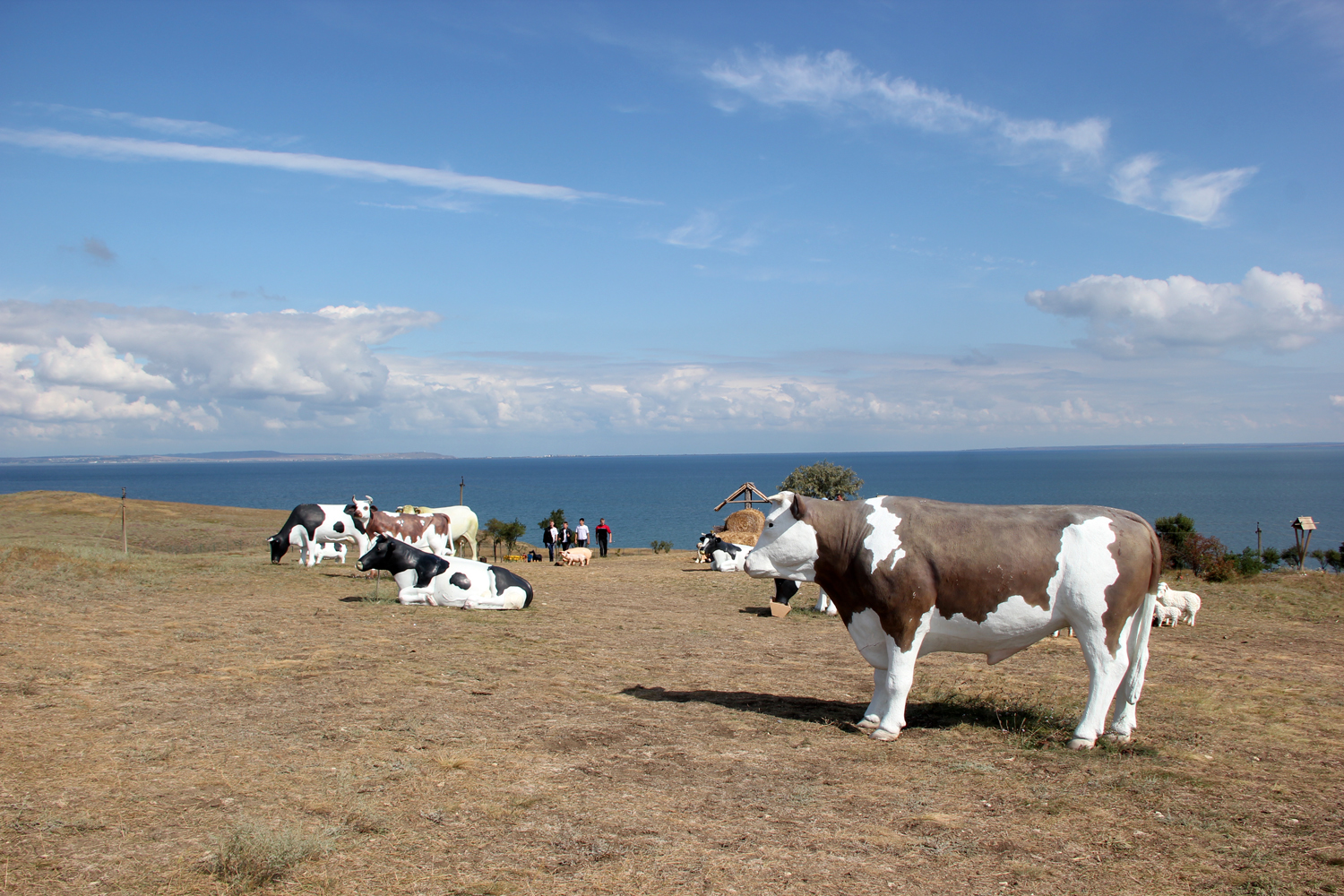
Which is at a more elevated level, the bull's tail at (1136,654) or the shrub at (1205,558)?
the bull's tail at (1136,654)

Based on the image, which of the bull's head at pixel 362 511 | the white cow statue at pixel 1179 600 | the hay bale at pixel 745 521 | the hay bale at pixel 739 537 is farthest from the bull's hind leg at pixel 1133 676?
the hay bale at pixel 745 521

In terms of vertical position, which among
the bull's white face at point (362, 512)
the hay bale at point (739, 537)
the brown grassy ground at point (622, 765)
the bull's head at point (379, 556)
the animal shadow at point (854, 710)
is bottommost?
the hay bale at point (739, 537)

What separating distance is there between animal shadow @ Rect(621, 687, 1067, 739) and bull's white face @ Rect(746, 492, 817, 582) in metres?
1.59

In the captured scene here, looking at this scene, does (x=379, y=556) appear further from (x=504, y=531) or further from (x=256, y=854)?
(x=504, y=531)

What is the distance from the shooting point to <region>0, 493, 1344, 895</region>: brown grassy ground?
16.6 feet

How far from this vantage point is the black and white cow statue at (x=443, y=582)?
1608 centimetres

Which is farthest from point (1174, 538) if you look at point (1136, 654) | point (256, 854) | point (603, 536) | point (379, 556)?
point (256, 854)

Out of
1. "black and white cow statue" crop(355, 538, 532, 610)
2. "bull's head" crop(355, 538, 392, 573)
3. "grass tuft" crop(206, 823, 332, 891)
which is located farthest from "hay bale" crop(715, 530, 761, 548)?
"grass tuft" crop(206, 823, 332, 891)

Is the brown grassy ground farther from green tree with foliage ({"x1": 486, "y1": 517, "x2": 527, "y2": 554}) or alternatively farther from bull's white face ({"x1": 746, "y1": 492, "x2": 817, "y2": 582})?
green tree with foliage ({"x1": 486, "y1": 517, "x2": 527, "y2": 554})

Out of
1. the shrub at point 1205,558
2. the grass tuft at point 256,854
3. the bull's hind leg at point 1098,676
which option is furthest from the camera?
the shrub at point 1205,558

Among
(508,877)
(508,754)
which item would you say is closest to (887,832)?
(508,877)

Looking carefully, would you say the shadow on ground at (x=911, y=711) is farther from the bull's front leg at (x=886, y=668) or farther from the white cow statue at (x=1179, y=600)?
the white cow statue at (x=1179, y=600)

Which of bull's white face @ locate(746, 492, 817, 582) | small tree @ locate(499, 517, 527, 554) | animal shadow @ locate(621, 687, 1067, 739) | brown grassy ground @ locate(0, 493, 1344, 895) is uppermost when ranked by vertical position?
bull's white face @ locate(746, 492, 817, 582)

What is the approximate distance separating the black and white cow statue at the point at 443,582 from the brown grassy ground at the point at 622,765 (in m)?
2.47
